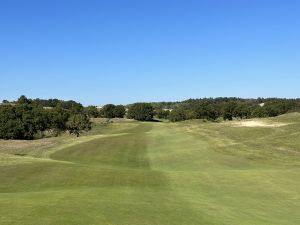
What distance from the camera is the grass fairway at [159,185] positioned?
19.4 m

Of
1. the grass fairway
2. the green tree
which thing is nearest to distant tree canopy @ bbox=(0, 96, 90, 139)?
A: the green tree

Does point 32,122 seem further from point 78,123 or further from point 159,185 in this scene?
point 159,185

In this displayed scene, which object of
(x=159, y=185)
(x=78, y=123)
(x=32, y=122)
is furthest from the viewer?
(x=78, y=123)

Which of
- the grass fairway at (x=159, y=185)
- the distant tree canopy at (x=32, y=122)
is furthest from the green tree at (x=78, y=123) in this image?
the grass fairway at (x=159, y=185)

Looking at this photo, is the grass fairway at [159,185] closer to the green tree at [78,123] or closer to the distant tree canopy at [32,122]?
the distant tree canopy at [32,122]

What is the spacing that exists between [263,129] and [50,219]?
2671 inches

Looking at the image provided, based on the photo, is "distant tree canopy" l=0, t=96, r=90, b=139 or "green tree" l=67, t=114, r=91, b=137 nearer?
"distant tree canopy" l=0, t=96, r=90, b=139

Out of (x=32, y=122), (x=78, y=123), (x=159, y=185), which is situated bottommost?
(x=159, y=185)

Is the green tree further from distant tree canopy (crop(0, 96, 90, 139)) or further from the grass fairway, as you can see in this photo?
the grass fairway

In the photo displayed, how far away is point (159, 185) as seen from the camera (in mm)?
33125

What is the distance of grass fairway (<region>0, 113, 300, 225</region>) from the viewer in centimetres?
1942

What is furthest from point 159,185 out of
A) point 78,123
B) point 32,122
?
point 78,123

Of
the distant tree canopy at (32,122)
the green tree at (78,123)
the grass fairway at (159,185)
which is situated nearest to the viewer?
the grass fairway at (159,185)

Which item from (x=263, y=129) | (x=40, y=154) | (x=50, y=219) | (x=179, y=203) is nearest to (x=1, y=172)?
(x=179, y=203)
